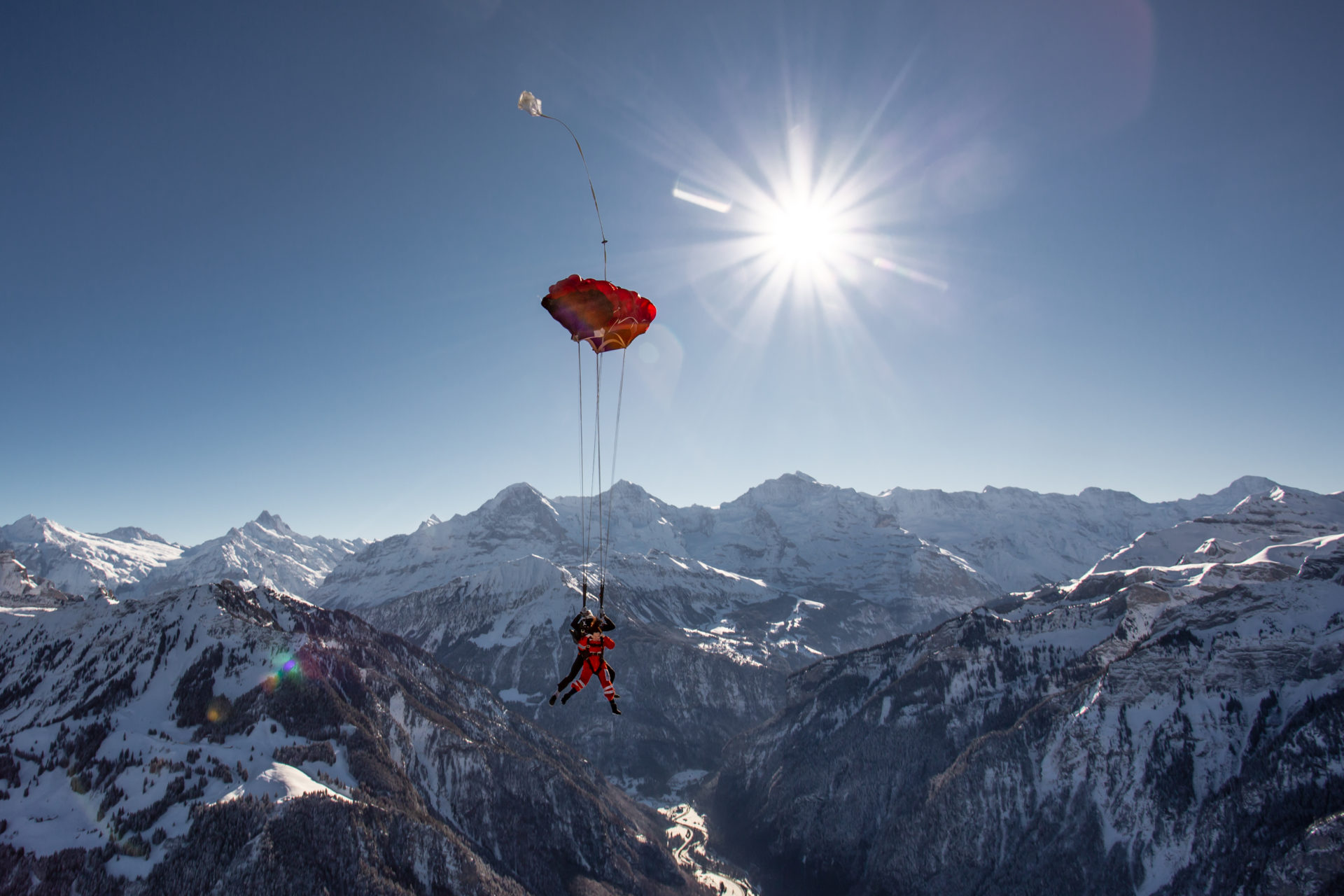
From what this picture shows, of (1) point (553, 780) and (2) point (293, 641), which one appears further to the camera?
(1) point (553, 780)

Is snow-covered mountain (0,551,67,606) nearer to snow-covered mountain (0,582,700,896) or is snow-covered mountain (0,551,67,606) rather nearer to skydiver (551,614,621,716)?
snow-covered mountain (0,582,700,896)

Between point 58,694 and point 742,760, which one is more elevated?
point 58,694

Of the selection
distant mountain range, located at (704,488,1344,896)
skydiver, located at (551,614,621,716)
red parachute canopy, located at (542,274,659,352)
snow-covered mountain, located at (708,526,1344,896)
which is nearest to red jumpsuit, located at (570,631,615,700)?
skydiver, located at (551,614,621,716)

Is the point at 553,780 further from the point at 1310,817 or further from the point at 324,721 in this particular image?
the point at 1310,817

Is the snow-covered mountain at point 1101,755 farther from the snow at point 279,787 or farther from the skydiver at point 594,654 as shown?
the snow at point 279,787

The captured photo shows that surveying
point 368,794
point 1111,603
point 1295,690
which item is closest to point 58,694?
point 368,794
